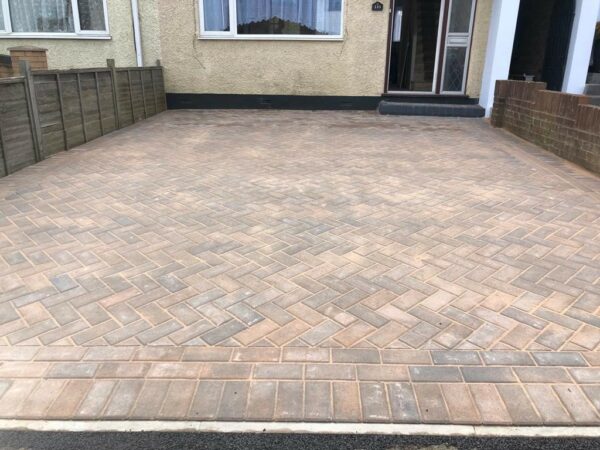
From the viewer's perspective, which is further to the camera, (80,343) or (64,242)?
(64,242)

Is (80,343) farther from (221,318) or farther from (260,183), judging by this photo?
(260,183)

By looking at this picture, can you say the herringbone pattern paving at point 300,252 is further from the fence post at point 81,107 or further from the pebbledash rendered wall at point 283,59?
the pebbledash rendered wall at point 283,59

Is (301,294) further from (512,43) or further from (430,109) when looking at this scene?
(512,43)

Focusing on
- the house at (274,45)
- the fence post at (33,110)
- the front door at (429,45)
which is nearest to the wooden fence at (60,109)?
the fence post at (33,110)

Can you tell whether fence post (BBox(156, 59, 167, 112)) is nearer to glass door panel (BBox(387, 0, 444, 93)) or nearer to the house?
the house

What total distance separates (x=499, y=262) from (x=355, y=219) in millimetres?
1452

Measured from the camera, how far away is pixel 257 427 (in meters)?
2.27

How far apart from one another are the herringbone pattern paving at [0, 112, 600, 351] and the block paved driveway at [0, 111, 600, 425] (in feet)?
0.06

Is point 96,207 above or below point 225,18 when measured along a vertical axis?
below

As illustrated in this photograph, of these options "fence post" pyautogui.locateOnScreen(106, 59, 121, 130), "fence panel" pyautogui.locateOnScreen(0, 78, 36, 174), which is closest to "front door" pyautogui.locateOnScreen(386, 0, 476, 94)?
"fence post" pyautogui.locateOnScreen(106, 59, 121, 130)

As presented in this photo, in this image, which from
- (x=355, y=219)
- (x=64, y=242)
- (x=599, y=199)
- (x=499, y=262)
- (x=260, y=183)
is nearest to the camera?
(x=499, y=262)

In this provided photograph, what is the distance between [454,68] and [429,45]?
156cm

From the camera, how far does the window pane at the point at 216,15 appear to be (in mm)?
12117

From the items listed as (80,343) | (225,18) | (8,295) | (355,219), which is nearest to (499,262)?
(355,219)
